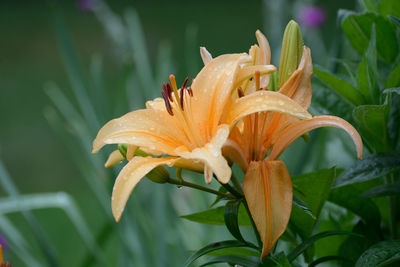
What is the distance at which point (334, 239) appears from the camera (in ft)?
1.35

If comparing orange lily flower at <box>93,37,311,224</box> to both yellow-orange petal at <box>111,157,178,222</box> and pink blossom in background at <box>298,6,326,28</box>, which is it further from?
pink blossom in background at <box>298,6,326,28</box>

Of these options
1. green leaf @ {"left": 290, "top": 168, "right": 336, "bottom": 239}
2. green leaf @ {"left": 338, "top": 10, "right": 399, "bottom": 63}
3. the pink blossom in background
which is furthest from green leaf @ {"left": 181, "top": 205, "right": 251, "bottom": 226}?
the pink blossom in background

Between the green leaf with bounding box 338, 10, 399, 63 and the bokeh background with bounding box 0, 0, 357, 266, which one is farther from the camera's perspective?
the bokeh background with bounding box 0, 0, 357, 266

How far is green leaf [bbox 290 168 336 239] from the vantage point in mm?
328

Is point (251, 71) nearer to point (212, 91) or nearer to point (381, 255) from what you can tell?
point (212, 91)

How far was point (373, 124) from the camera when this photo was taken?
0.34 meters

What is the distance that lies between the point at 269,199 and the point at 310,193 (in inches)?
3.0

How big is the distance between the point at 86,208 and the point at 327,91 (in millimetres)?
1869

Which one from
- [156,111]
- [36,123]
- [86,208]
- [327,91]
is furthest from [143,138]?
[36,123]

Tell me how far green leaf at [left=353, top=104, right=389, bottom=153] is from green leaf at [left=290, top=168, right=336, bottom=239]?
1.8 inches

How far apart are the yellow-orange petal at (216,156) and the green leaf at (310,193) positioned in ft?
0.29

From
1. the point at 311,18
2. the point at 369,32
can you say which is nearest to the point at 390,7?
the point at 369,32

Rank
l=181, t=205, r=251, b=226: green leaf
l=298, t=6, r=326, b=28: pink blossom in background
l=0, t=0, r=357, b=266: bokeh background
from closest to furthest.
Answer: l=181, t=205, r=251, b=226: green leaf
l=0, t=0, r=357, b=266: bokeh background
l=298, t=6, r=326, b=28: pink blossom in background

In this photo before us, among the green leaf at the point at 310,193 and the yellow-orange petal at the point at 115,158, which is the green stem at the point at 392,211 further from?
the yellow-orange petal at the point at 115,158
